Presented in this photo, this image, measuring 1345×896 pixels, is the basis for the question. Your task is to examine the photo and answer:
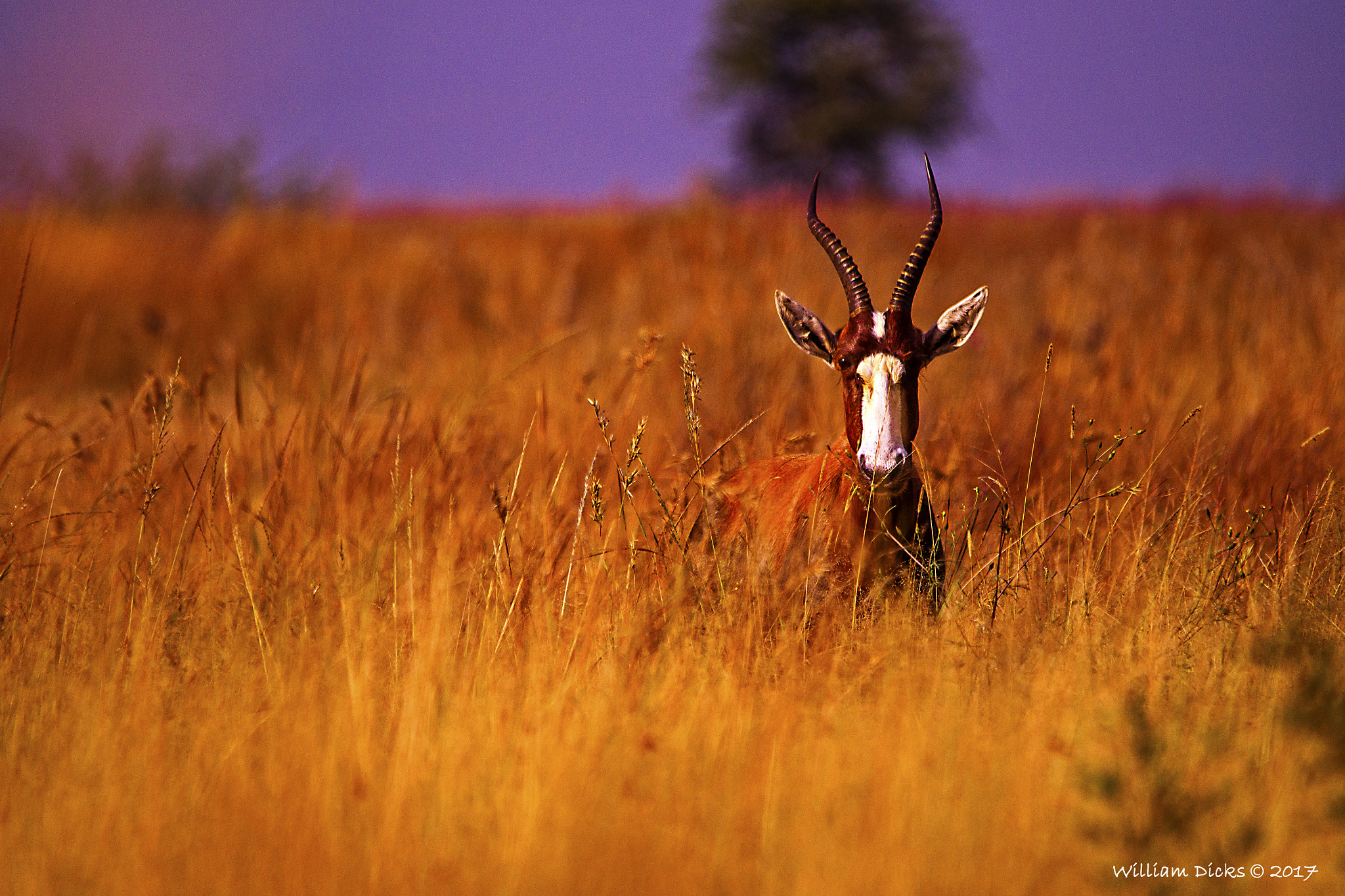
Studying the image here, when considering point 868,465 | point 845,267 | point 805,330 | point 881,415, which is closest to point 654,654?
point 868,465

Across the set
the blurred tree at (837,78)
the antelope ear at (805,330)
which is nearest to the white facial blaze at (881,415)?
the antelope ear at (805,330)

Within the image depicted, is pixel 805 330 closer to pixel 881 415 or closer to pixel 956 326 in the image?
pixel 956 326

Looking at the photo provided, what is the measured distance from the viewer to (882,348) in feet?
11.5

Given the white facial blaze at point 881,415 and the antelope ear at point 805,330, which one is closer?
the white facial blaze at point 881,415

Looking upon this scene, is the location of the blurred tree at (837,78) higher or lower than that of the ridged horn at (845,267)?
higher

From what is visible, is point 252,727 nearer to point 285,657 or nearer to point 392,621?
point 285,657

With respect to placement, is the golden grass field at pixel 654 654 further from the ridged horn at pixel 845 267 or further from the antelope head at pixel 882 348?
the ridged horn at pixel 845 267

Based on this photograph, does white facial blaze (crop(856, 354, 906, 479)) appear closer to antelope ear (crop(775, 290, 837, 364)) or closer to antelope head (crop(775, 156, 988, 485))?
antelope head (crop(775, 156, 988, 485))

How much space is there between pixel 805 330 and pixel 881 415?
28.3 inches

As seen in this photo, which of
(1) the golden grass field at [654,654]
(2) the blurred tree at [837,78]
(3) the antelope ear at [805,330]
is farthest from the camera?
(2) the blurred tree at [837,78]

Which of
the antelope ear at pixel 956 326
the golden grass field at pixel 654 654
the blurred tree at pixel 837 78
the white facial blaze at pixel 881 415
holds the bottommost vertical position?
the golden grass field at pixel 654 654

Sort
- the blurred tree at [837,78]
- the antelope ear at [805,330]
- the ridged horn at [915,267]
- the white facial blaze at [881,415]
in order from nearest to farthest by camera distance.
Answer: the white facial blaze at [881,415] < the ridged horn at [915,267] < the antelope ear at [805,330] < the blurred tree at [837,78]

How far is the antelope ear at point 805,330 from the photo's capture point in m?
3.88

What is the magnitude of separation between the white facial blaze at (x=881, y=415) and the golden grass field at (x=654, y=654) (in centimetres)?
24
